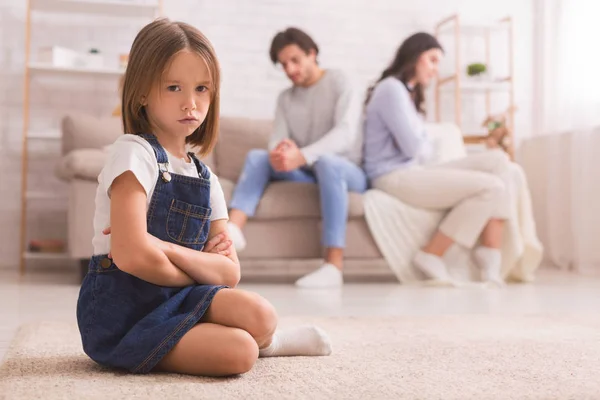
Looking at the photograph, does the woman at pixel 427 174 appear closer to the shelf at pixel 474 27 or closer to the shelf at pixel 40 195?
the shelf at pixel 474 27

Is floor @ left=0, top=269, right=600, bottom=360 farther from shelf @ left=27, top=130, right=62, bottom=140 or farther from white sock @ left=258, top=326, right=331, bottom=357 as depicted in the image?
shelf @ left=27, top=130, right=62, bottom=140

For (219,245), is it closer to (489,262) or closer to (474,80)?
(489,262)

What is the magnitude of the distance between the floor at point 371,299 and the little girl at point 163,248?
0.45 meters

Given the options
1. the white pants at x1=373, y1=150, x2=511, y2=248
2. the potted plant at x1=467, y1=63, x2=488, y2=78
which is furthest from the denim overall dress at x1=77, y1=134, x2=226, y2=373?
the potted plant at x1=467, y1=63, x2=488, y2=78

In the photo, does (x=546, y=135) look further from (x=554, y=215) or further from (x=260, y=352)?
(x=260, y=352)

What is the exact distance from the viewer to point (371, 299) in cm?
240

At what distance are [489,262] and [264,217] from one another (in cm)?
89

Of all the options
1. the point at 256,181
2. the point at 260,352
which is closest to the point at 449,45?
the point at 256,181

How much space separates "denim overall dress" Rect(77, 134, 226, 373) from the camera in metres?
1.11

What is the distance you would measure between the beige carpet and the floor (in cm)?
30

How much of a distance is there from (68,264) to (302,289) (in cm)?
157

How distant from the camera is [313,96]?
121 inches

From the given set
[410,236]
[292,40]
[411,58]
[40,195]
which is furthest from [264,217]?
[40,195]

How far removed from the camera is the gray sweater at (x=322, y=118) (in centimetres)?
296
